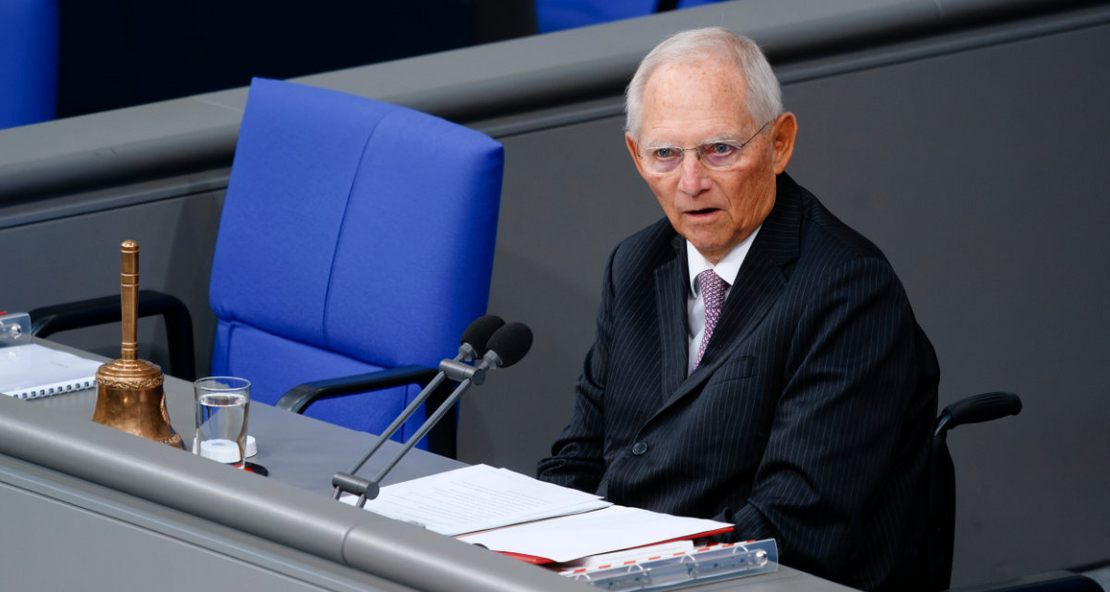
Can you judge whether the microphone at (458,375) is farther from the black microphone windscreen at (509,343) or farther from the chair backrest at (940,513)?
the chair backrest at (940,513)

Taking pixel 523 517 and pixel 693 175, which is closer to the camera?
pixel 523 517

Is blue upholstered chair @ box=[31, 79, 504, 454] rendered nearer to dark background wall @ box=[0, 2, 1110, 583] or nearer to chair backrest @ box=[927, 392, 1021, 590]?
dark background wall @ box=[0, 2, 1110, 583]

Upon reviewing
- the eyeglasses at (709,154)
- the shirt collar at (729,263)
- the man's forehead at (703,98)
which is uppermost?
the man's forehead at (703,98)

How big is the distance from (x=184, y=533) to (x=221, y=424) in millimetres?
555

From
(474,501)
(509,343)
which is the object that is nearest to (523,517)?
(474,501)

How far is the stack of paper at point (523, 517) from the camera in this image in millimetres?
1768

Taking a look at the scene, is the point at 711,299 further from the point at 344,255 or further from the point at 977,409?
the point at 344,255

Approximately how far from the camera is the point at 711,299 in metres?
2.18

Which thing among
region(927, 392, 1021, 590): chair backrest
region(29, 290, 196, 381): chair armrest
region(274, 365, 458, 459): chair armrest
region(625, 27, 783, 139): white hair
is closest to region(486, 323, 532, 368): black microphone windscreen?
region(625, 27, 783, 139): white hair

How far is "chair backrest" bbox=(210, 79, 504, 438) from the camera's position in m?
2.59

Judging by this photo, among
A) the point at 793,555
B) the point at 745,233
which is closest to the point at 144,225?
the point at 745,233

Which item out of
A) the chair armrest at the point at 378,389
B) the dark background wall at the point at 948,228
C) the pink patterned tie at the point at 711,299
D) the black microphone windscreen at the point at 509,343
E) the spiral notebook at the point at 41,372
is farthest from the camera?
the dark background wall at the point at 948,228

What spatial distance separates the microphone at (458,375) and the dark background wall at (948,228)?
1.27m

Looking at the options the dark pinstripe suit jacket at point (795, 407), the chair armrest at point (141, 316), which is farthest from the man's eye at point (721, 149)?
the chair armrest at point (141, 316)
